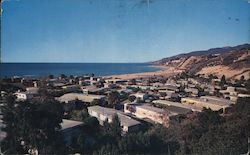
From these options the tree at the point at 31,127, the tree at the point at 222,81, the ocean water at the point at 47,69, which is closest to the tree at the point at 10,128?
the tree at the point at 31,127

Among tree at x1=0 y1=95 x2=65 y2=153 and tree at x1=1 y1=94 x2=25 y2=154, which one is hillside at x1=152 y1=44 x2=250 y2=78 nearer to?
tree at x1=0 y1=95 x2=65 y2=153

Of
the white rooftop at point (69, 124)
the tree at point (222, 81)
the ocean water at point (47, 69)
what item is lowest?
the white rooftop at point (69, 124)

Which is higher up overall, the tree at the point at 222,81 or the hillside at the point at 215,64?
the hillside at the point at 215,64

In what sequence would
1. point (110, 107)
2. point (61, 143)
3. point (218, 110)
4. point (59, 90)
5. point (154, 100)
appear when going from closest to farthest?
point (61, 143), point (218, 110), point (59, 90), point (110, 107), point (154, 100)

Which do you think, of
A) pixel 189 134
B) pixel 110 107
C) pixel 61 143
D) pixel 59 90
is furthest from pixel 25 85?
pixel 189 134

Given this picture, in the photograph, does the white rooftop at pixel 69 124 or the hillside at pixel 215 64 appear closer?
the white rooftop at pixel 69 124

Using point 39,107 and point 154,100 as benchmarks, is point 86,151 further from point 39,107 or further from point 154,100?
point 154,100

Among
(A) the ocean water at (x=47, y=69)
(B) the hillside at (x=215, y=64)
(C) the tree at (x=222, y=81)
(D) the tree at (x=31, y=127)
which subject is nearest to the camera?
(D) the tree at (x=31, y=127)

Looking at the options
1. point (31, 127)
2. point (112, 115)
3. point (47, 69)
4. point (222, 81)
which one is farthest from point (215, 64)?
point (47, 69)

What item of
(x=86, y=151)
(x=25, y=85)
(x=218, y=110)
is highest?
(x=25, y=85)

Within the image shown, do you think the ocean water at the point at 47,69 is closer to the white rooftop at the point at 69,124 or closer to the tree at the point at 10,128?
the tree at the point at 10,128

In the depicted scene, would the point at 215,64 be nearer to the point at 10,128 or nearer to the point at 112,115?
the point at 112,115
